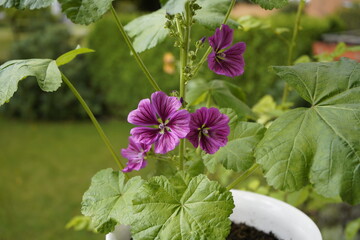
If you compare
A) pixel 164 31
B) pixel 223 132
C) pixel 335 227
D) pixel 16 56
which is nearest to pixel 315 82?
pixel 223 132

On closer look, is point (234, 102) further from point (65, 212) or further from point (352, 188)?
point (65, 212)

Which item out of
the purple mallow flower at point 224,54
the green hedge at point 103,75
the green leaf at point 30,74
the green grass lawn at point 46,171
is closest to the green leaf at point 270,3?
the purple mallow flower at point 224,54

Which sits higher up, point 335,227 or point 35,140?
point 335,227

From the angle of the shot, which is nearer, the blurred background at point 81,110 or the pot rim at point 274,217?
the pot rim at point 274,217

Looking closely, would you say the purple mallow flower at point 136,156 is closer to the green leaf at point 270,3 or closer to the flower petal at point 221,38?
the flower petal at point 221,38

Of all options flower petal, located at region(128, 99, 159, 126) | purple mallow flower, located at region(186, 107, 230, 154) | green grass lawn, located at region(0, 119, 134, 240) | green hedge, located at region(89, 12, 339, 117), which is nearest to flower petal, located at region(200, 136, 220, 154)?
purple mallow flower, located at region(186, 107, 230, 154)

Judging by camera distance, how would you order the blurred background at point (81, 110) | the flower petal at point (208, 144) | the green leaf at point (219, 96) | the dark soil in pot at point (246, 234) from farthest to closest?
the blurred background at point (81, 110), the green leaf at point (219, 96), the dark soil in pot at point (246, 234), the flower petal at point (208, 144)

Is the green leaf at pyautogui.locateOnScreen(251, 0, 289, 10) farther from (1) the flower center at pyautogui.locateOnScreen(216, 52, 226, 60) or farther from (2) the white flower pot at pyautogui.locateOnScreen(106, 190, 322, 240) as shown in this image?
(2) the white flower pot at pyautogui.locateOnScreen(106, 190, 322, 240)
